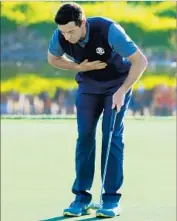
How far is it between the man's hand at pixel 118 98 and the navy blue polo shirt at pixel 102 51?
0.11 m

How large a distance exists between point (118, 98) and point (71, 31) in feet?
1.20

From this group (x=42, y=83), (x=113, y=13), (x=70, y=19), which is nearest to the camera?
(x=70, y=19)

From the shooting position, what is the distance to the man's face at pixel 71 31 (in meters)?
3.50

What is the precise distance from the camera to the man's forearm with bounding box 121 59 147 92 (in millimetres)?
3602

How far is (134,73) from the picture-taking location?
362 cm

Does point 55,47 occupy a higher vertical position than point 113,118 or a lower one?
higher

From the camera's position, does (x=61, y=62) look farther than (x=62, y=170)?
No

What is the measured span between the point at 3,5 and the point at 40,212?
538 centimetres

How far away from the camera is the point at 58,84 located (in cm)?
910

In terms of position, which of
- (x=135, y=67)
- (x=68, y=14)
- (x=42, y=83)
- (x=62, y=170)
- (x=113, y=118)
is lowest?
(x=62, y=170)

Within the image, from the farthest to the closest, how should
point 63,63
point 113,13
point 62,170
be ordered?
point 113,13, point 62,170, point 63,63

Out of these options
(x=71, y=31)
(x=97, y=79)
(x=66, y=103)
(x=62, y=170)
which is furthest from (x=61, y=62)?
(x=66, y=103)

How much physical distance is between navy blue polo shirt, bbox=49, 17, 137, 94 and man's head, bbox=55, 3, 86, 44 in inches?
4.6

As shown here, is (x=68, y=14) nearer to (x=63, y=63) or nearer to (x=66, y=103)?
(x=63, y=63)
